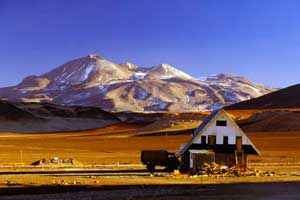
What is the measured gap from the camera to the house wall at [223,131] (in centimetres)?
6184

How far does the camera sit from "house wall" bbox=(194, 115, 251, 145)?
2435 inches

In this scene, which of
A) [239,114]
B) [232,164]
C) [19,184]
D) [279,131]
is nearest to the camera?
[19,184]

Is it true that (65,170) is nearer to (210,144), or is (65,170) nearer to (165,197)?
(210,144)

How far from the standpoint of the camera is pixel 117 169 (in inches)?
2532

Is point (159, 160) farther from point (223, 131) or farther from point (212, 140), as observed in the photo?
point (223, 131)

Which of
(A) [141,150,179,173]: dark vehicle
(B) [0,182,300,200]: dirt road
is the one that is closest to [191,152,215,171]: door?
(A) [141,150,179,173]: dark vehicle

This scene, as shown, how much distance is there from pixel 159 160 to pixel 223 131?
6.08 metres

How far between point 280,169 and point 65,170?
62.5ft

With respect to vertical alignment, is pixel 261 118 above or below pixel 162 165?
above

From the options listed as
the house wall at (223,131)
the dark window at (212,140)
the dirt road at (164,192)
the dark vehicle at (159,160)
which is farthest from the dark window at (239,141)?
the dirt road at (164,192)

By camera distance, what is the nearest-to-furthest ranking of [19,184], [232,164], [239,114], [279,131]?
1. [19,184]
2. [232,164]
3. [279,131]
4. [239,114]

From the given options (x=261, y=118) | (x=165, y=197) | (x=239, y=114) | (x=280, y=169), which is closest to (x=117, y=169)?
(x=280, y=169)

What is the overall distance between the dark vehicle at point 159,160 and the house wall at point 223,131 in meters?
2.65

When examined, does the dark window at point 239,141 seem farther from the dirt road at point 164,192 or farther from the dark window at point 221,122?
the dirt road at point 164,192
